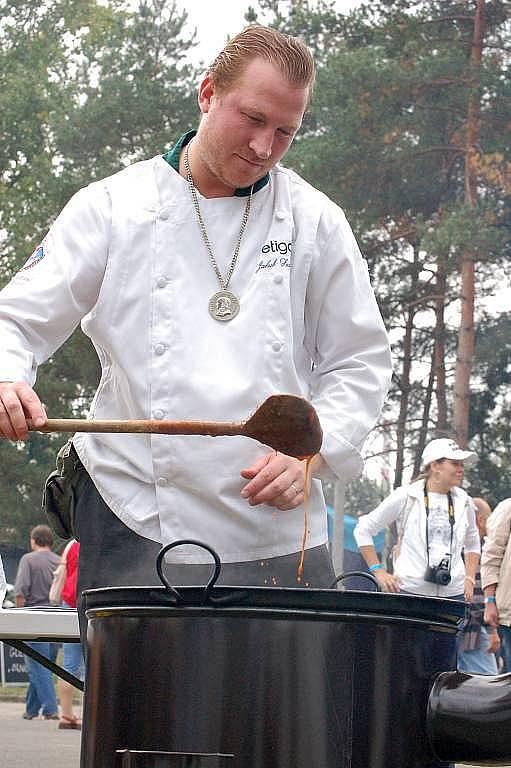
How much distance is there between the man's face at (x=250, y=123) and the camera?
8.04 feet

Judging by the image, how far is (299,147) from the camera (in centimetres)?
2106

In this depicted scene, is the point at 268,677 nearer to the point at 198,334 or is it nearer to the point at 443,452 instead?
the point at 198,334

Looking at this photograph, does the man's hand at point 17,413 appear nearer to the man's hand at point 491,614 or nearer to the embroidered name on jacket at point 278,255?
the embroidered name on jacket at point 278,255

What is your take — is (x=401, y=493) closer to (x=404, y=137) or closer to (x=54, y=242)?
(x=54, y=242)

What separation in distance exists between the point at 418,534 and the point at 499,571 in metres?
0.57

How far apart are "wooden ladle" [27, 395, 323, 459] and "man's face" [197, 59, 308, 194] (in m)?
0.56

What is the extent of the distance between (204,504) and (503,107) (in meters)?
19.3

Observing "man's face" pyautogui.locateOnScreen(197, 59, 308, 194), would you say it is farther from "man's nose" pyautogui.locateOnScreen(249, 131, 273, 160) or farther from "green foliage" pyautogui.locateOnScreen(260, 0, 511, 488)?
"green foliage" pyautogui.locateOnScreen(260, 0, 511, 488)

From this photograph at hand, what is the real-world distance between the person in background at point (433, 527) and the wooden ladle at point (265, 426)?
5.76m

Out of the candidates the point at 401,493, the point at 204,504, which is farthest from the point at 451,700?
the point at 401,493

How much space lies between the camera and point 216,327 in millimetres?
2500

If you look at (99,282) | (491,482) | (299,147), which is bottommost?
(99,282)

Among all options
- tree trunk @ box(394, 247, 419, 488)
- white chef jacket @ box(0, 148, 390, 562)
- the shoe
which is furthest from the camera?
tree trunk @ box(394, 247, 419, 488)

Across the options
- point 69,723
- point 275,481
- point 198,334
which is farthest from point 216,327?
point 69,723
